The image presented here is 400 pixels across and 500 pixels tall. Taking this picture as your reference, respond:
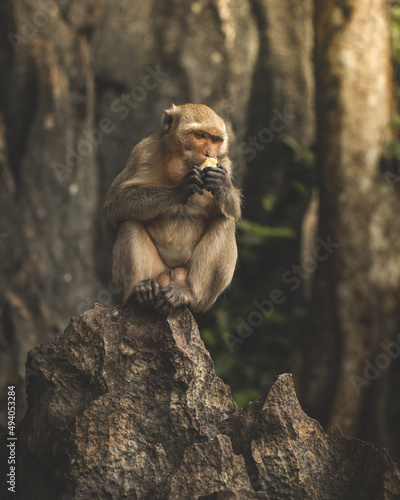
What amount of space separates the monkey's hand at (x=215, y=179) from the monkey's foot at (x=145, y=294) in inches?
36.5

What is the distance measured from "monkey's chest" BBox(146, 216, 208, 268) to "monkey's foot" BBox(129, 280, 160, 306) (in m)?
0.68

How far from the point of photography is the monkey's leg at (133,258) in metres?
5.39

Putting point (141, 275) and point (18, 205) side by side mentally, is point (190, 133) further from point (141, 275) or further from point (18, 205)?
point (18, 205)

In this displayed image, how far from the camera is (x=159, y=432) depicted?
14.3 feet

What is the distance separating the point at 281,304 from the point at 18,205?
5.31m

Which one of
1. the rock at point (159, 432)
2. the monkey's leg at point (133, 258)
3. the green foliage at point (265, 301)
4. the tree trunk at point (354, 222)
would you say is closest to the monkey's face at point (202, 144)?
the monkey's leg at point (133, 258)

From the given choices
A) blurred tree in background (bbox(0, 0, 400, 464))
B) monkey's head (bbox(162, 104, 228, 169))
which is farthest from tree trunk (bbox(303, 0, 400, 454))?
monkey's head (bbox(162, 104, 228, 169))

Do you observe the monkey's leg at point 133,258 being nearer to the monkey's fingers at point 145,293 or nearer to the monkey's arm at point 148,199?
the monkey's arm at point 148,199

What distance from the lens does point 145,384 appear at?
4.53 metres

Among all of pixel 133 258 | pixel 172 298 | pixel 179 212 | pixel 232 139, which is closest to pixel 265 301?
pixel 232 139

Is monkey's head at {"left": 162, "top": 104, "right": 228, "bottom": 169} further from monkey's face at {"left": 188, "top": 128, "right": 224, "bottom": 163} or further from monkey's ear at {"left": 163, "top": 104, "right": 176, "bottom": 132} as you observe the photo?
monkey's ear at {"left": 163, "top": 104, "right": 176, "bottom": 132}

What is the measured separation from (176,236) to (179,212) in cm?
22

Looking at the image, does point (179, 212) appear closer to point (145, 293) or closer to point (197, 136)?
point (197, 136)

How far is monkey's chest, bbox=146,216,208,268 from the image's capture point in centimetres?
562
